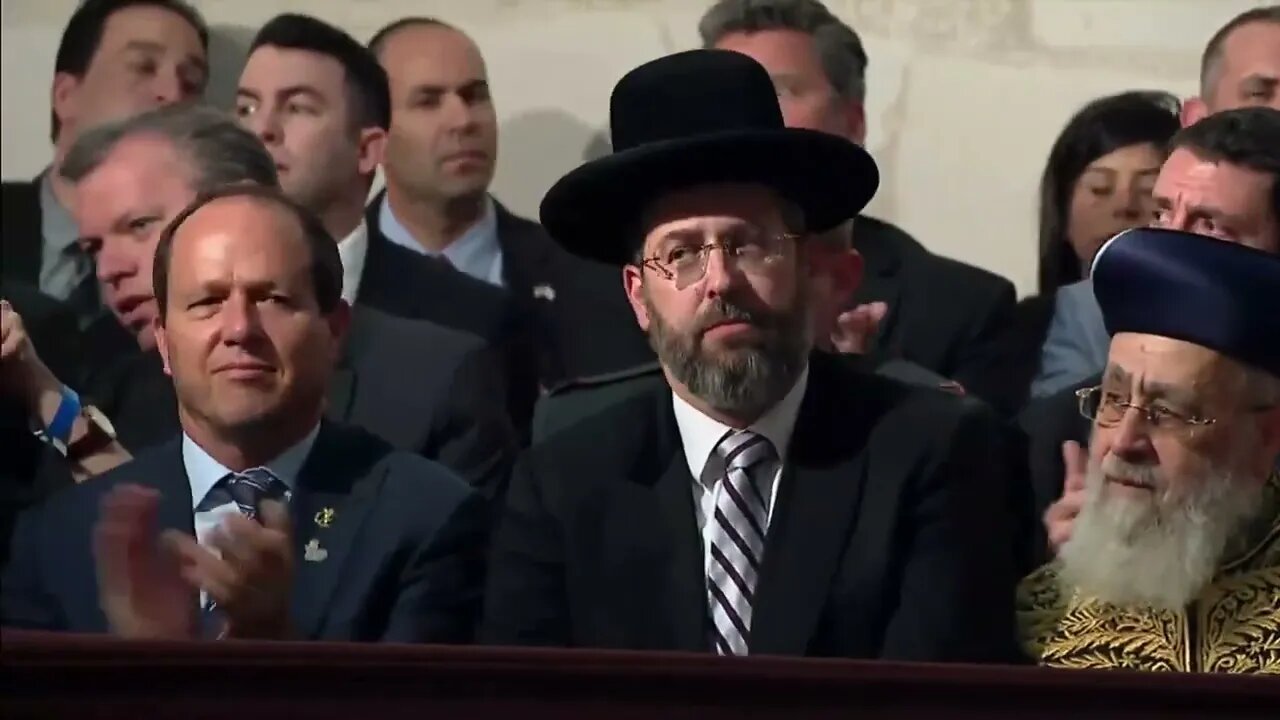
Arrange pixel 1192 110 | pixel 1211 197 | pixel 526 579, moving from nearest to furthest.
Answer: pixel 526 579 → pixel 1211 197 → pixel 1192 110

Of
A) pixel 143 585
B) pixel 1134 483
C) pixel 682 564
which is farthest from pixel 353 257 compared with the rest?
pixel 1134 483

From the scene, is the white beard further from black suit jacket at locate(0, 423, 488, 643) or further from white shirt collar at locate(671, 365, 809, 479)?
black suit jacket at locate(0, 423, 488, 643)

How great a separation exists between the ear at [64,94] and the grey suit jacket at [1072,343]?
1.04 meters

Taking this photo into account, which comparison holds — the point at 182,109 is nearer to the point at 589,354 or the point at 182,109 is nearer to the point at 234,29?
the point at 234,29

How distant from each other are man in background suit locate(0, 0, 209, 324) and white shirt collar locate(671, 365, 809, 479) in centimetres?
76

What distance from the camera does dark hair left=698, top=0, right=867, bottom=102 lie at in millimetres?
2080

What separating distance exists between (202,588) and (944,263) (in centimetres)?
97

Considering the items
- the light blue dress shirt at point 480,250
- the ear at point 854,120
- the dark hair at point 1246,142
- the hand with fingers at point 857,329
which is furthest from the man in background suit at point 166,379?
the dark hair at point 1246,142

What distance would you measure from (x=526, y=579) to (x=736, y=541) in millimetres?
174

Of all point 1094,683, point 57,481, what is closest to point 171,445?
point 57,481

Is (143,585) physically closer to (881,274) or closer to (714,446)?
(714,446)

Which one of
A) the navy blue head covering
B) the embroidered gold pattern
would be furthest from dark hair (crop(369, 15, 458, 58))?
the embroidered gold pattern

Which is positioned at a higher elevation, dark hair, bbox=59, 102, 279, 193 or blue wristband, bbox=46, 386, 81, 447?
dark hair, bbox=59, 102, 279, 193

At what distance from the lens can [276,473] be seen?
1.72m
